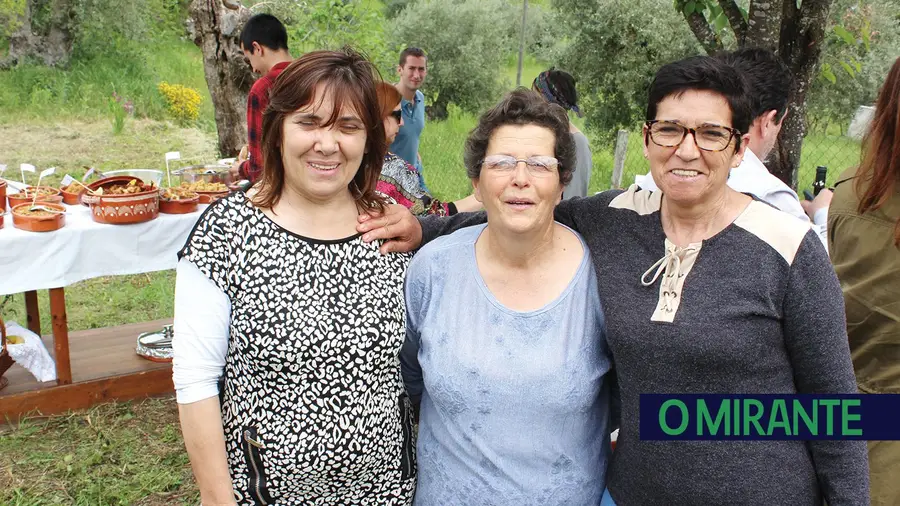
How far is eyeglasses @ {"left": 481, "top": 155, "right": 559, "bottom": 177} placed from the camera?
6.29 ft

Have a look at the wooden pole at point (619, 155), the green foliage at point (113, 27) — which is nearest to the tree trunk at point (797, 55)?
the wooden pole at point (619, 155)

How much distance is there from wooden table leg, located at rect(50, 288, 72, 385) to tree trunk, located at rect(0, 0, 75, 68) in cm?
1285

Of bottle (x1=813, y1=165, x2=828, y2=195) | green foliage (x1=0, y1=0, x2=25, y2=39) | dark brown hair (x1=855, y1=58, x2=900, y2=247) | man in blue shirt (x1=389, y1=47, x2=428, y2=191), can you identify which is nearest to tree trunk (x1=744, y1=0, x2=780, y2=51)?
bottle (x1=813, y1=165, x2=828, y2=195)

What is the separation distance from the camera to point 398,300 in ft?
6.51

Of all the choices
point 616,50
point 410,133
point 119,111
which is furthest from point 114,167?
point 616,50

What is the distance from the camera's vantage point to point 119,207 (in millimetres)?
4086

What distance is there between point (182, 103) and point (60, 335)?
33.3ft

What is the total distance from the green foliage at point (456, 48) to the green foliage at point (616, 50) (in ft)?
10.7

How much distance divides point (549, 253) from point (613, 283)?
0.70 feet

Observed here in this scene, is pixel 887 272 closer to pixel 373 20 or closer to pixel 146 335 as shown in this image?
pixel 146 335

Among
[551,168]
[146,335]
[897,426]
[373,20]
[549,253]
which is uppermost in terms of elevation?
[373,20]

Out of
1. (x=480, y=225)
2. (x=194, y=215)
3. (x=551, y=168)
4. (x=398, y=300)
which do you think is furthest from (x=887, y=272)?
(x=194, y=215)

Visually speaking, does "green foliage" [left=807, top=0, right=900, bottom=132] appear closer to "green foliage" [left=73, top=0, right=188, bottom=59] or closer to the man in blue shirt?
the man in blue shirt

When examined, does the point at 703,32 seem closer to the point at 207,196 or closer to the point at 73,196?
the point at 207,196
